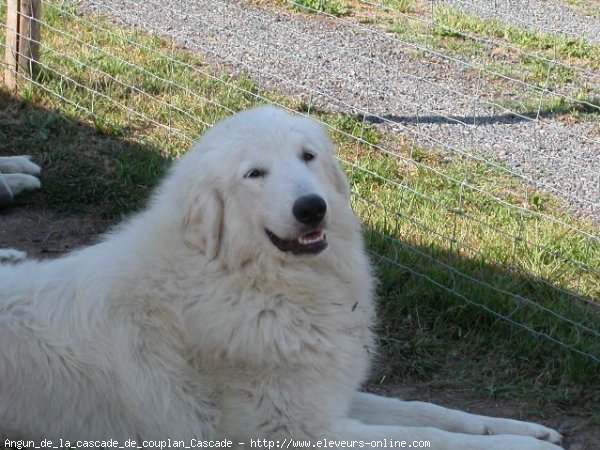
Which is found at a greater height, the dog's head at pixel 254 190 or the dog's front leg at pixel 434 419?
the dog's head at pixel 254 190

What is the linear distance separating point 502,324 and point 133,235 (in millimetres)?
2001

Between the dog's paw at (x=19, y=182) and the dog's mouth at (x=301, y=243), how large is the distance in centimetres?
298

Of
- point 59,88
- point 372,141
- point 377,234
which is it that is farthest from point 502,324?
point 59,88

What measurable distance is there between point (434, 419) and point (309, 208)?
1.07 meters

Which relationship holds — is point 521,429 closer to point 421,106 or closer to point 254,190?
point 254,190

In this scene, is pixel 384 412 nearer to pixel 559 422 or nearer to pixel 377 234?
pixel 559 422

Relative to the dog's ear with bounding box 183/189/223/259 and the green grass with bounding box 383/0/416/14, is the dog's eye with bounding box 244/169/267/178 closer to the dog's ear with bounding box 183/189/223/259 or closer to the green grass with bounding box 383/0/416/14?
the dog's ear with bounding box 183/189/223/259

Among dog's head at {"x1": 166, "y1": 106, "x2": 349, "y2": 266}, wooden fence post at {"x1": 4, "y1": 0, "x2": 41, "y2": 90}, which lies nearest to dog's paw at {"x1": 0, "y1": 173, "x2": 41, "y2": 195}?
wooden fence post at {"x1": 4, "y1": 0, "x2": 41, "y2": 90}

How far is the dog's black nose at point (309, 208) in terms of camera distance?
11.6 ft

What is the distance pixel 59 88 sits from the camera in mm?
7535

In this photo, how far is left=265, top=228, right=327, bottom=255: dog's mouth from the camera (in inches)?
144

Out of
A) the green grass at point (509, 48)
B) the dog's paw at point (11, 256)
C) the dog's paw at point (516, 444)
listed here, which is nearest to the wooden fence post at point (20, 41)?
the dog's paw at point (11, 256)

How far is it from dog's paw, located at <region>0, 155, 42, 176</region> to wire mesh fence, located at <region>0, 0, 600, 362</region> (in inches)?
31.0

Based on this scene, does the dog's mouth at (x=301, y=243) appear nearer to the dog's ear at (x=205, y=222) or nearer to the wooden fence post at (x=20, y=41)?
the dog's ear at (x=205, y=222)
